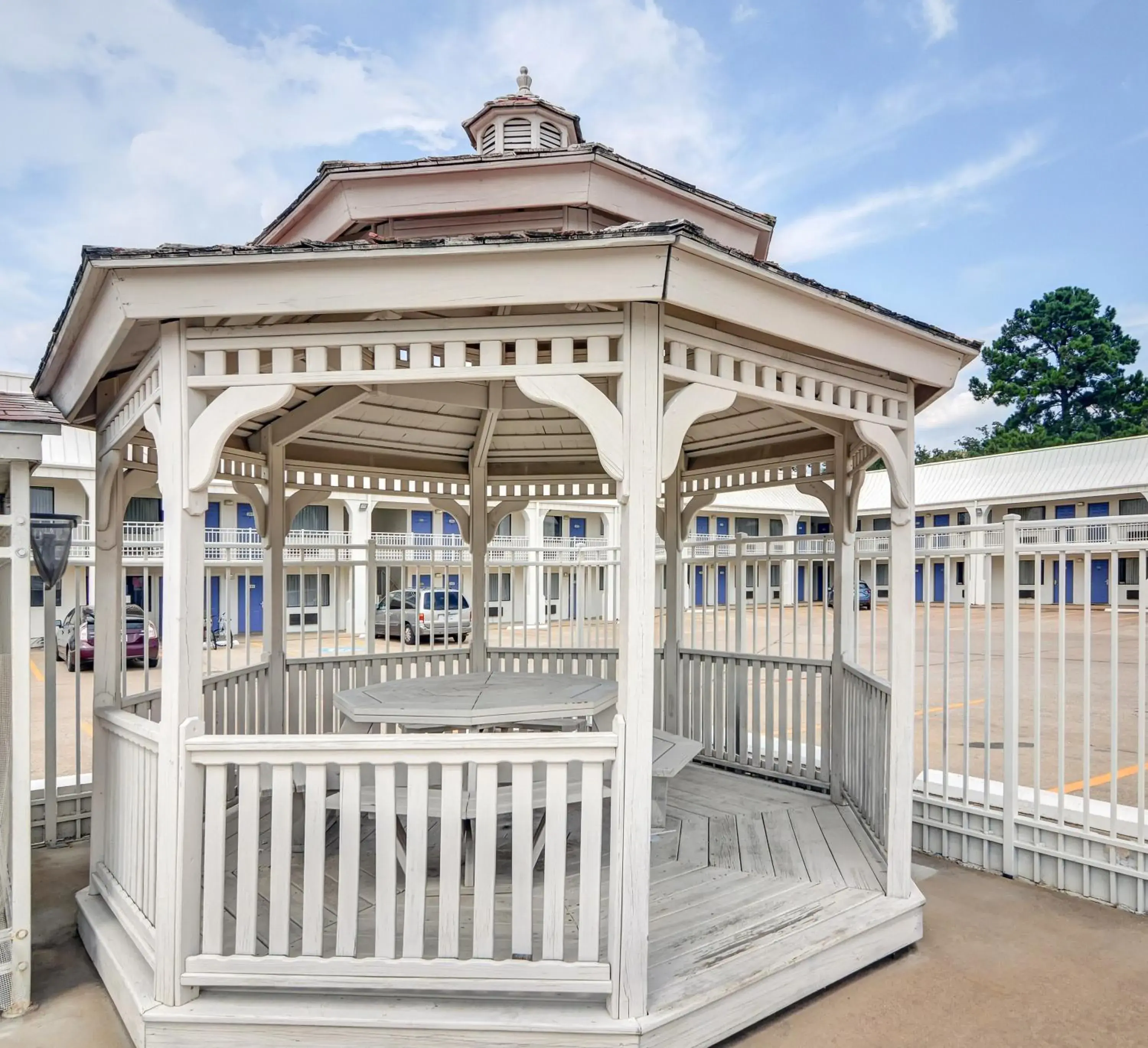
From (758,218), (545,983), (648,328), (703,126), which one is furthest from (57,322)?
(703,126)

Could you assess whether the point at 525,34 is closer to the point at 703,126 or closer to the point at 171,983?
the point at 703,126

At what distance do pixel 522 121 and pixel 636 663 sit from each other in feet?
13.9

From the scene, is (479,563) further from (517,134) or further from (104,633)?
(517,134)

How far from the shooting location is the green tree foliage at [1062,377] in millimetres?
40000

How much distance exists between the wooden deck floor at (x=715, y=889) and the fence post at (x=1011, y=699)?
806 mm

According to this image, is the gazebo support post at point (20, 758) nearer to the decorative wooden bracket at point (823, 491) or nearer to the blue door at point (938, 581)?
the decorative wooden bracket at point (823, 491)

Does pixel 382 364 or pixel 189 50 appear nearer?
pixel 382 364

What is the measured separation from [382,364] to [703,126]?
1359 centimetres

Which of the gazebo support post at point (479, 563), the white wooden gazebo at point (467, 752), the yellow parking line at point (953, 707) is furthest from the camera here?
the yellow parking line at point (953, 707)

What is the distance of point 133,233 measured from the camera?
25469 millimetres

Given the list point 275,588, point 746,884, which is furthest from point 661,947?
point 275,588

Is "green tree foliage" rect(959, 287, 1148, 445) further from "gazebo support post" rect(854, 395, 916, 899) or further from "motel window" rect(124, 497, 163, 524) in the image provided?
"gazebo support post" rect(854, 395, 916, 899)

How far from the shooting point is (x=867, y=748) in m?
4.14

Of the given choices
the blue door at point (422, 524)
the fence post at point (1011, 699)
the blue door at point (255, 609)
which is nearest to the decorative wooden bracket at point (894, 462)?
the fence post at point (1011, 699)
